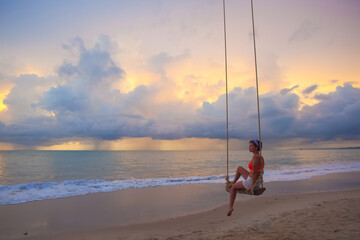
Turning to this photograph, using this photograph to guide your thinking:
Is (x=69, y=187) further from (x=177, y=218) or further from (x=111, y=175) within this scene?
(x=177, y=218)

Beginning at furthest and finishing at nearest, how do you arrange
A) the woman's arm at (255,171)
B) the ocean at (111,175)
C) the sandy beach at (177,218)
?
the ocean at (111,175), the sandy beach at (177,218), the woman's arm at (255,171)

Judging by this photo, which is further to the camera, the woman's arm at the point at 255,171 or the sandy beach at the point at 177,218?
the sandy beach at the point at 177,218

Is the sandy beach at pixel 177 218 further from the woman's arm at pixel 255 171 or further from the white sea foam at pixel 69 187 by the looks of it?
the white sea foam at pixel 69 187

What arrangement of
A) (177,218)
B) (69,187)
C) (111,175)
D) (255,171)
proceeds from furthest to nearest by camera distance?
(111,175)
(69,187)
(177,218)
(255,171)

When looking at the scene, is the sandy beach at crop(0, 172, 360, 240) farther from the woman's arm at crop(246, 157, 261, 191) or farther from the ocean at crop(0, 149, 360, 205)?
the ocean at crop(0, 149, 360, 205)

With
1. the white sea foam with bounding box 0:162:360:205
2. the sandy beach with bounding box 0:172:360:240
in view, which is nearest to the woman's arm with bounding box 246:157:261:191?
the sandy beach with bounding box 0:172:360:240

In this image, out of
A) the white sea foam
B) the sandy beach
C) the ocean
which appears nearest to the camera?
the sandy beach

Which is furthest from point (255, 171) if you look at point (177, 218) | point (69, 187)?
point (69, 187)

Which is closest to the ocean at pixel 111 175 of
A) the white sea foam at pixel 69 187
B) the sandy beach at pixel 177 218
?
the white sea foam at pixel 69 187

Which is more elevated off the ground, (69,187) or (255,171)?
(255,171)

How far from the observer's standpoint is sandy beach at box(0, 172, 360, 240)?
580cm

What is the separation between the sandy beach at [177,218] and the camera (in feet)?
19.0

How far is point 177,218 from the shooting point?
26.2ft

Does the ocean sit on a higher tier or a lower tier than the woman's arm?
lower
